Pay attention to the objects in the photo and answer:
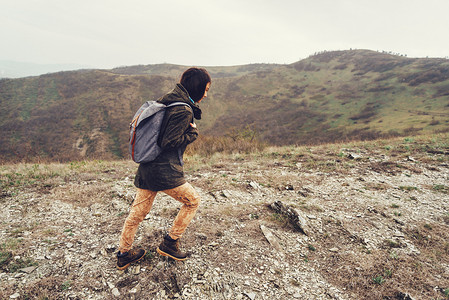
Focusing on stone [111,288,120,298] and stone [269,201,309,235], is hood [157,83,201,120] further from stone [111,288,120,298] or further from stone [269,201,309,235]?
stone [269,201,309,235]

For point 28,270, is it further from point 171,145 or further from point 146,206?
point 171,145

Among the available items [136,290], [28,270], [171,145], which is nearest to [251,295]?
[136,290]

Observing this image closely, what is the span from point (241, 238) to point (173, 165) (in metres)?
2.11

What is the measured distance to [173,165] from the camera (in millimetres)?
2480

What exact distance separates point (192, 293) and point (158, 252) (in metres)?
0.78

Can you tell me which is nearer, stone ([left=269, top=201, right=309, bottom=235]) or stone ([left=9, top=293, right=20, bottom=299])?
stone ([left=9, top=293, right=20, bottom=299])

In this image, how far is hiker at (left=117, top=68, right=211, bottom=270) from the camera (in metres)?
2.32

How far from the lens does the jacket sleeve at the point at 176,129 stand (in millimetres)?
2291

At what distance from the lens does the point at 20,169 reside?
7.11 metres

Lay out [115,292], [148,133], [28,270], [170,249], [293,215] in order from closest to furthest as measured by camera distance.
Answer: [148,133]
[115,292]
[28,270]
[170,249]
[293,215]

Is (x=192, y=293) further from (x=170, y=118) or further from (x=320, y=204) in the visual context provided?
(x=320, y=204)

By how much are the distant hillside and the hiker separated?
89.0 ft

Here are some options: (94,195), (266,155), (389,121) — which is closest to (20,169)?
(94,195)

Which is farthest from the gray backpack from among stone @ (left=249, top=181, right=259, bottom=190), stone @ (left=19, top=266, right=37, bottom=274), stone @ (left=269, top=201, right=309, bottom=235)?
stone @ (left=249, top=181, right=259, bottom=190)
